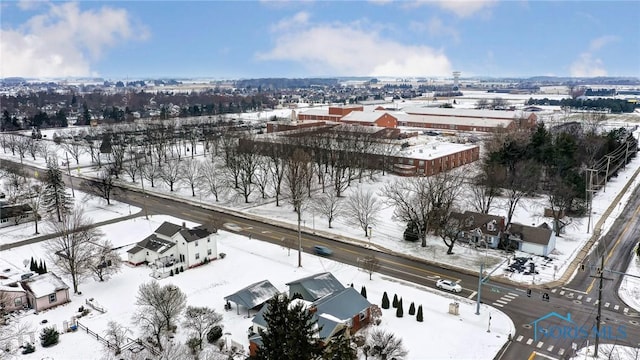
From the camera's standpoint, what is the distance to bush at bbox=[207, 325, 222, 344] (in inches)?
1147

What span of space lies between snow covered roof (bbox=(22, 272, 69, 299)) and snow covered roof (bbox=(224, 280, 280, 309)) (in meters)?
13.4

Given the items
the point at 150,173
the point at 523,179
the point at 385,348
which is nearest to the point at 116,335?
the point at 385,348

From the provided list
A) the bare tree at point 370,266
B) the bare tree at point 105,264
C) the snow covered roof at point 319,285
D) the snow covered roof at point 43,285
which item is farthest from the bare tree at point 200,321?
the bare tree at point 370,266

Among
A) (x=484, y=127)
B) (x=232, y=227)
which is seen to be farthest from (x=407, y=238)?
(x=484, y=127)

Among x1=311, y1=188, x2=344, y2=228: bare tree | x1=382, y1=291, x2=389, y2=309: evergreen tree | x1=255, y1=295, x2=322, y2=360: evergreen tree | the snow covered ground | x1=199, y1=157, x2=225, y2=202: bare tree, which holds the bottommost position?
the snow covered ground

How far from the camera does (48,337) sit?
28766mm

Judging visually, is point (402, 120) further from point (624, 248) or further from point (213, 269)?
point (213, 269)

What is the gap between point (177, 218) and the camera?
5688cm

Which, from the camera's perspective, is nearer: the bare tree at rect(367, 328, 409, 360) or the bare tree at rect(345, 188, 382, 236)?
the bare tree at rect(367, 328, 409, 360)

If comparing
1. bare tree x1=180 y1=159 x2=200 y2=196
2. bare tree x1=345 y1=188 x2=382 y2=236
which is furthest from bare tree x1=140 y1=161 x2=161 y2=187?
bare tree x1=345 y1=188 x2=382 y2=236

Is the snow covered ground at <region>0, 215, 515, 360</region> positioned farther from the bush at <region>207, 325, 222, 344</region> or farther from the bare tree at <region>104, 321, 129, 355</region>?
the bush at <region>207, 325, 222, 344</region>

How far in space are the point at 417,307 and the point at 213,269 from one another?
739 inches

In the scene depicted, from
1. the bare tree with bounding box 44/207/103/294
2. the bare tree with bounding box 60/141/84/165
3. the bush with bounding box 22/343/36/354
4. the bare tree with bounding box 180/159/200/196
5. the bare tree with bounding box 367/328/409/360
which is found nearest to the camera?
the bare tree with bounding box 367/328/409/360

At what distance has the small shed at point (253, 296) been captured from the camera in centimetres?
3278
